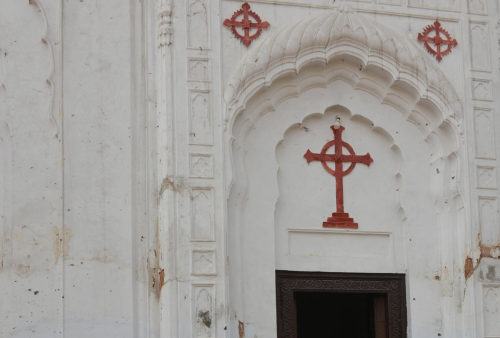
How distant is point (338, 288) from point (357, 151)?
1411mm

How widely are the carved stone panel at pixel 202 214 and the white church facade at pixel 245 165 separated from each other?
1 cm

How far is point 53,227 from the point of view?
29.7 feet

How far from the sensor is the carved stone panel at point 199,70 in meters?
9.58

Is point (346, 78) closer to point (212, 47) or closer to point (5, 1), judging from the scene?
point (212, 47)

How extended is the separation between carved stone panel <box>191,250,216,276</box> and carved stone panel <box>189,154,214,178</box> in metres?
0.72

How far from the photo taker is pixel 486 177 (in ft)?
33.2

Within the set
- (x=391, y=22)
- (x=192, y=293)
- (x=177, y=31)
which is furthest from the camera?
(x=391, y=22)

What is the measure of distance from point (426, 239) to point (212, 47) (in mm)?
2857

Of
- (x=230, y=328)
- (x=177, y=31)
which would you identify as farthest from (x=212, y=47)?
(x=230, y=328)

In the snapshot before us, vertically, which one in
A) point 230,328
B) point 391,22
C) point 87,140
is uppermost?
point 391,22

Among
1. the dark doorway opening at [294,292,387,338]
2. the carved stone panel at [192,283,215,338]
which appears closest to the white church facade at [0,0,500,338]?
the carved stone panel at [192,283,215,338]

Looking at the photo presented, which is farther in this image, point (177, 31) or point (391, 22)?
point (391, 22)

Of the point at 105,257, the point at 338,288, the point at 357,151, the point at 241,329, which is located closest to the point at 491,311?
the point at 338,288

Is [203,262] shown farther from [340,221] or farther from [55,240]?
[340,221]
